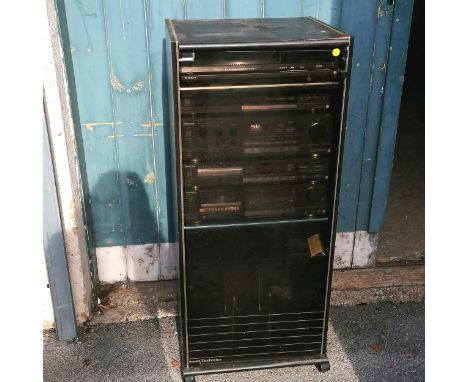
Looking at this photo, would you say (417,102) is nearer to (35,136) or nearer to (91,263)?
(91,263)

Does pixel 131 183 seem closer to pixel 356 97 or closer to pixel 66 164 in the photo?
pixel 66 164

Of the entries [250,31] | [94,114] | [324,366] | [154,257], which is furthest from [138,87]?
[324,366]

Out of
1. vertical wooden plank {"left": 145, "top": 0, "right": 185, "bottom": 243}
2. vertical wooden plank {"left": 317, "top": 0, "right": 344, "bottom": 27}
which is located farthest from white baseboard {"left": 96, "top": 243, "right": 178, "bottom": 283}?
vertical wooden plank {"left": 317, "top": 0, "right": 344, "bottom": 27}

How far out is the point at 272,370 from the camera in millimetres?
2840

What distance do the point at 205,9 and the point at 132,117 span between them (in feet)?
2.39

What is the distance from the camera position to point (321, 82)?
2.26 metres

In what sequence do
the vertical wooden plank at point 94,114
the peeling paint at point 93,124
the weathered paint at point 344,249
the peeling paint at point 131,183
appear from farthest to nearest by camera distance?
1. the weathered paint at point 344,249
2. the peeling paint at point 131,183
3. the peeling paint at point 93,124
4. the vertical wooden plank at point 94,114

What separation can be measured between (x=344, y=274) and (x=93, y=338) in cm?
168

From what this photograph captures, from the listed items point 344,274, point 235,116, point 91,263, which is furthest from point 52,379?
point 344,274

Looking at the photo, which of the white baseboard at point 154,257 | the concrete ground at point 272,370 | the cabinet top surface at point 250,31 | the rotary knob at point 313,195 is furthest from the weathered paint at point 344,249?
the cabinet top surface at point 250,31

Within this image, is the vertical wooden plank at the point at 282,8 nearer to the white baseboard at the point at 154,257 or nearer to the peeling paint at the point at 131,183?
the peeling paint at the point at 131,183

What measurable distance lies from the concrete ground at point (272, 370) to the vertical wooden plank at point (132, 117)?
61 cm

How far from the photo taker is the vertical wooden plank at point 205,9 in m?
2.83

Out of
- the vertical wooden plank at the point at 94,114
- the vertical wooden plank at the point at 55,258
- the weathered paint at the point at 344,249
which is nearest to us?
the vertical wooden plank at the point at 55,258
